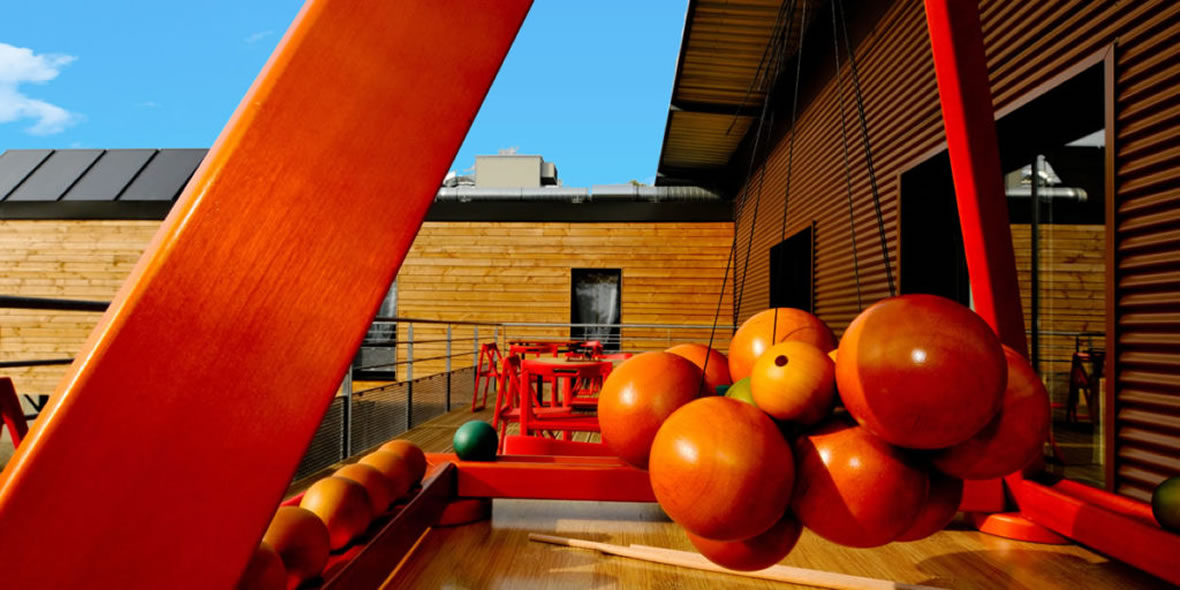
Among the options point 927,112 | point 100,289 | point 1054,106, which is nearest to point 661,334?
point 927,112

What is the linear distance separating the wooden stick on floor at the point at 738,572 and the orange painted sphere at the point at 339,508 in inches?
32.5

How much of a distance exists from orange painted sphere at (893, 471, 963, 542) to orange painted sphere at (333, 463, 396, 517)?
5.03 ft

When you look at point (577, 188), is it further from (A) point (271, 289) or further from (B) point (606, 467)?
(A) point (271, 289)

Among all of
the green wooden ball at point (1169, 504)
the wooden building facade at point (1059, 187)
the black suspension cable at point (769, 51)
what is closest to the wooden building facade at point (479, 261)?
the black suspension cable at point (769, 51)

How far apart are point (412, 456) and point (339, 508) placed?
24.0 inches

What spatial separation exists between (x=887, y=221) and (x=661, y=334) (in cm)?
610

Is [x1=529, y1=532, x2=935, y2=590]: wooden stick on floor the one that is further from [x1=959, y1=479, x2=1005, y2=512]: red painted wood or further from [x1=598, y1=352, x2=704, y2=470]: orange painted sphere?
[x1=598, y1=352, x2=704, y2=470]: orange painted sphere

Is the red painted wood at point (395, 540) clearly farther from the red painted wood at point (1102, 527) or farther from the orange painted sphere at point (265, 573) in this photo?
the red painted wood at point (1102, 527)

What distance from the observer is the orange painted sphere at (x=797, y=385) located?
0.63m

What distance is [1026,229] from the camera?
386 centimetres

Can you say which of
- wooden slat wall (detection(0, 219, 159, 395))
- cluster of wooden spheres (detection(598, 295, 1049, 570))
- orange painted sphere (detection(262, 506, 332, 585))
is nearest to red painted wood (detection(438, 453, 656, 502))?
orange painted sphere (detection(262, 506, 332, 585))

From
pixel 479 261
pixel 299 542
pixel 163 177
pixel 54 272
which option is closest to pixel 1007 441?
pixel 299 542

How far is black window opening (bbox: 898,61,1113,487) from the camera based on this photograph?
11.2 feet

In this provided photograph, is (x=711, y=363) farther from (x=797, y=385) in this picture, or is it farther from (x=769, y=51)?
(x=769, y=51)
